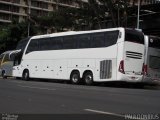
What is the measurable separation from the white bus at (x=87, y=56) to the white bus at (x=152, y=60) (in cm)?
39

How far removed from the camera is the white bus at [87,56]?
2705cm

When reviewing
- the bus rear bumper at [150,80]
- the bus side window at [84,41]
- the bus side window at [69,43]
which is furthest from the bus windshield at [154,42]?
the bus side window at [69,43]

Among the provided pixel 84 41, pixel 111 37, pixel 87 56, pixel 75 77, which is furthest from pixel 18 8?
pixel 111 37

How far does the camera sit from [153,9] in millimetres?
48562

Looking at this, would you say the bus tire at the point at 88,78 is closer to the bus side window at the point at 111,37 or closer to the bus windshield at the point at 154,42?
the bus side window at the point at 111,37

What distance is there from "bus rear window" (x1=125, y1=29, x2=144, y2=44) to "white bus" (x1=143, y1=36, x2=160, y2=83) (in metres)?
0.50

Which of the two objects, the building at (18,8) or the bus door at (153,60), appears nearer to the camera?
the bus door at (153,60)

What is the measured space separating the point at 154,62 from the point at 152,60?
23cm

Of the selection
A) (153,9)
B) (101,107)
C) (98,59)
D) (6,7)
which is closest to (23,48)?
(98,59)

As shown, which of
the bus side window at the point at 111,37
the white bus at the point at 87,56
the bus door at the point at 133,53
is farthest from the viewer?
the bus side window at the point at 111,37

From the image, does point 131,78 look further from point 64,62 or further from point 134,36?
point 64,62

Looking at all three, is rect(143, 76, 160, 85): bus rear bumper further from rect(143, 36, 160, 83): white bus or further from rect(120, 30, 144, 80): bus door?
rect(120, 30, 144, 80): bus door

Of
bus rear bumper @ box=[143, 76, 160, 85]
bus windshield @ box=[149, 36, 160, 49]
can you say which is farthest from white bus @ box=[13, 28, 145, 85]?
bus windshield @ box=[149, 36, 160, 49]

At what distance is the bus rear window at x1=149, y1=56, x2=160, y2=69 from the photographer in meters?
28.0
